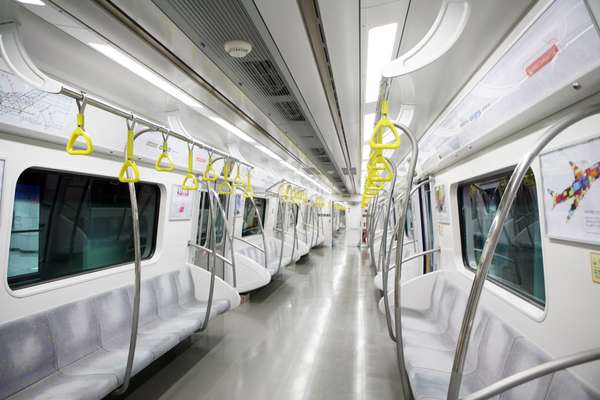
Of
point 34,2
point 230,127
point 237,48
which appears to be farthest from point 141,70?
point 230,127

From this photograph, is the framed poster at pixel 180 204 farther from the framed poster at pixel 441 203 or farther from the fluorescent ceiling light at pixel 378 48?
the framed poster at pixel 441 203

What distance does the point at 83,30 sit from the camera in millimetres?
1516

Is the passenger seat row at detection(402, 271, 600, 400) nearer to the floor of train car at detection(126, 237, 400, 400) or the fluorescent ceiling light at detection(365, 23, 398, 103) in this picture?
the floor of train car at detection(126, 237, 400, 400)

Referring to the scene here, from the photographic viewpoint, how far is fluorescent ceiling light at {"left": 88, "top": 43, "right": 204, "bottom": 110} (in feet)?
5.62

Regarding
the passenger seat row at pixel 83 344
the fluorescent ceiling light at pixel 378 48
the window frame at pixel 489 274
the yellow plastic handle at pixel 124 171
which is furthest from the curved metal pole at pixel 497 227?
the passenger seat row at pixel 83 344

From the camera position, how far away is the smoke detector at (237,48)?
171 cm

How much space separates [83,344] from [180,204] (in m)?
1.90

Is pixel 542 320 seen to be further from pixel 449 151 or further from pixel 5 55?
pixel 5 55

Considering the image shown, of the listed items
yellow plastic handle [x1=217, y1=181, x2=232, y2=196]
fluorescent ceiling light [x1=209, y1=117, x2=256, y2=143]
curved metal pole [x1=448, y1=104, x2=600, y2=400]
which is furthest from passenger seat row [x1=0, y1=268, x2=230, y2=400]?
curved metal pole [x1=448, y1=104, x2=600, y2=400]

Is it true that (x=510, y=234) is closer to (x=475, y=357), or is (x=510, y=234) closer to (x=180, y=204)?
(x=475, y=357)

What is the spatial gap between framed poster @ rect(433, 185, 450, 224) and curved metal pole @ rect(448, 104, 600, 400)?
2.27 metres

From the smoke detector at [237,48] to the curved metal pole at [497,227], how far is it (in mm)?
1640

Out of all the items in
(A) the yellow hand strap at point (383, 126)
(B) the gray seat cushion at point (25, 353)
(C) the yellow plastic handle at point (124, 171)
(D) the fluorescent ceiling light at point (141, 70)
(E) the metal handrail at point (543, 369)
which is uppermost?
(D) the fluorescent ceiling light at point (141, 70)

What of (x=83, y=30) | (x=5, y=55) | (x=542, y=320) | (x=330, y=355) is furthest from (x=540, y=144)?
(x=330, y=355)
